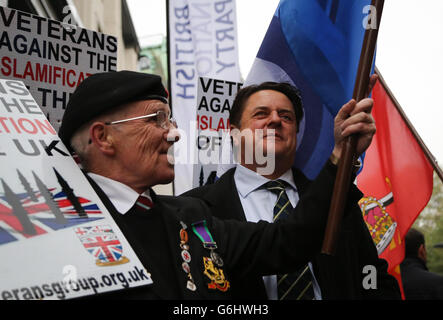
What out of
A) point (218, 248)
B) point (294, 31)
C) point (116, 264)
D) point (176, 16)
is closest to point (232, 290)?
point (218, 248)

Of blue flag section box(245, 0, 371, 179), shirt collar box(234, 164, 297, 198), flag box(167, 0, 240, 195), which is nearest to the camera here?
shirt collar box(234, 164, 297, 198)

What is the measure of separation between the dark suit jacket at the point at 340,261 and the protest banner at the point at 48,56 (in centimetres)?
106

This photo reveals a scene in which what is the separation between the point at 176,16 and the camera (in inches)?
204

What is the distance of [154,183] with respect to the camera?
2201 mm

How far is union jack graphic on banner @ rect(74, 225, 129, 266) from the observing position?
1.68 meters

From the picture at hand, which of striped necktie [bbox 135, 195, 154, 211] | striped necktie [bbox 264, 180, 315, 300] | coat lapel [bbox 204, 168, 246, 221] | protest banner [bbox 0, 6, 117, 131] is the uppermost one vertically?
protest banner [bbox 0, 6, 117, 131]

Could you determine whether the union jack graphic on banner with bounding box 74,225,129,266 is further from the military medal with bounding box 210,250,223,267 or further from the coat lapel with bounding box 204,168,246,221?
the coat lapel with bounding box 204,168,246,221

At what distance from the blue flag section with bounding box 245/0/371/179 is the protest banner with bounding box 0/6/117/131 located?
107 cm

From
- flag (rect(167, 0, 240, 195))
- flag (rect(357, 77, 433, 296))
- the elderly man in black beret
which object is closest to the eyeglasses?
the elderly man in black beret

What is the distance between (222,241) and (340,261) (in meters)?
0.70

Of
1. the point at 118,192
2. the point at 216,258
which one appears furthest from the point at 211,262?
the point at 118,192

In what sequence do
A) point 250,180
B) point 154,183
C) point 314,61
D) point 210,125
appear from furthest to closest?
point 210,125, point 314,61, point 250,180, point 154,183

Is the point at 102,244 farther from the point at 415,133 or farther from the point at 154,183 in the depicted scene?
the point at 415,133

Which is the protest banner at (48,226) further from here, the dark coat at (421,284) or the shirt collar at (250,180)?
the dark coat at (421,284)
